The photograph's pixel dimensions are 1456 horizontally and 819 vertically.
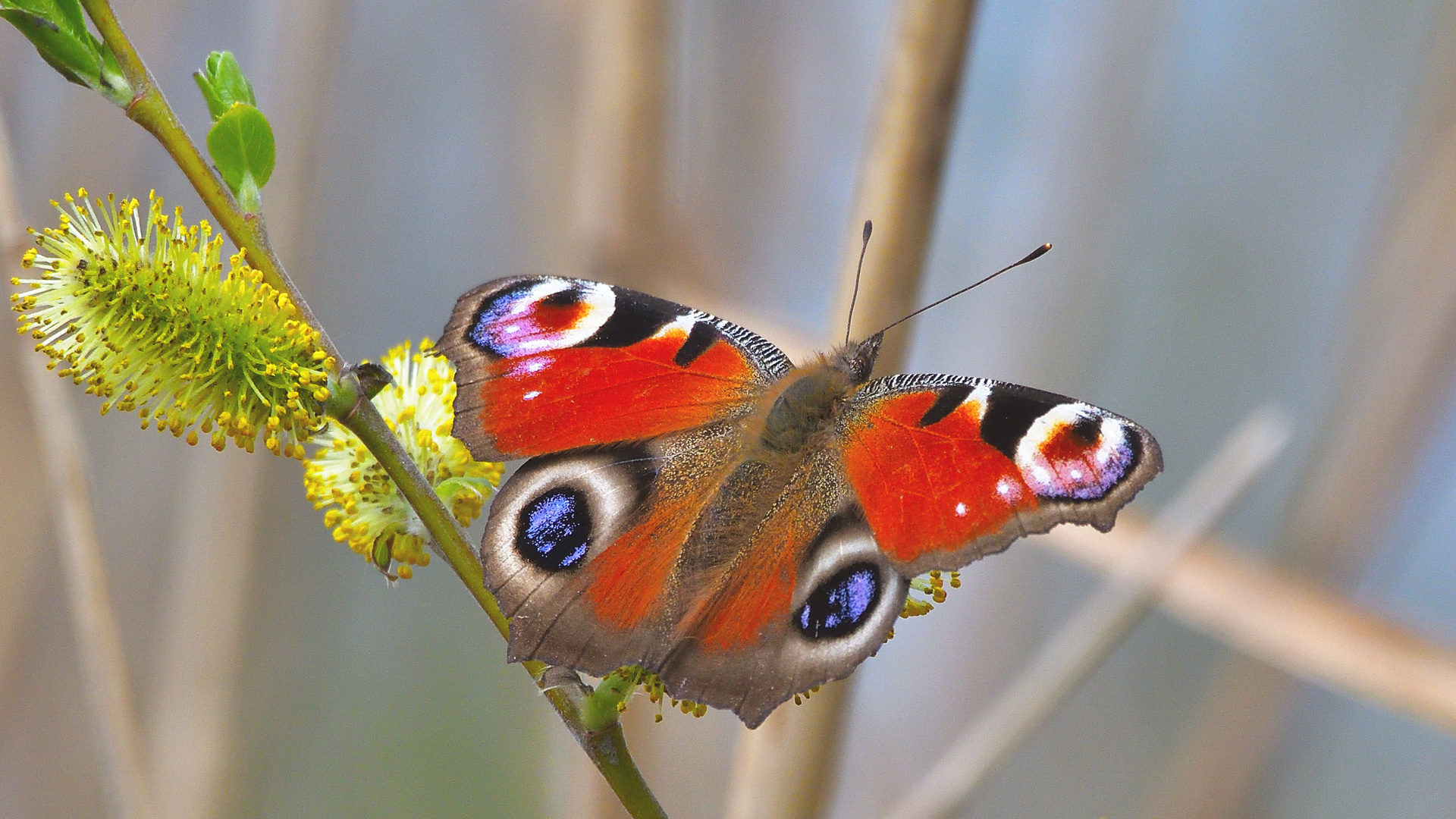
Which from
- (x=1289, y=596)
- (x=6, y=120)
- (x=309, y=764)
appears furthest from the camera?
(x=309, y=764)

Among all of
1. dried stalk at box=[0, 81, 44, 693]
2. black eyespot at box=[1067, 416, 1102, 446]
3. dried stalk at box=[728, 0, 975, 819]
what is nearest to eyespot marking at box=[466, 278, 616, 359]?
dried stalk at box=[728, 0, 975, 819]

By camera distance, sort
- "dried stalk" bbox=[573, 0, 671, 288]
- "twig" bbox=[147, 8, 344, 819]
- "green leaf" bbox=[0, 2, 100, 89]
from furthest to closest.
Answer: "twig" bbox=[147, 8, 344, 819]
"dried stalk" bbox=[573, 0, 671, 288]
"green leaf" bbox=[0, 2, 100, 89]

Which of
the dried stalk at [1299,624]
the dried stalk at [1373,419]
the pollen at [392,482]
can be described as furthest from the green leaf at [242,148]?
the dried stalk at [1373,419]

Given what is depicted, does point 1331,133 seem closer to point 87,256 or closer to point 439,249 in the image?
point 439,249

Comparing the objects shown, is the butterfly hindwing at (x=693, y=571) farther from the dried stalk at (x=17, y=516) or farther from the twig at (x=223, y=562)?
the dried stalk at (x=17, y=516)

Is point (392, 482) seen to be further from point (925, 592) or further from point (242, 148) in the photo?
point (925, 592)

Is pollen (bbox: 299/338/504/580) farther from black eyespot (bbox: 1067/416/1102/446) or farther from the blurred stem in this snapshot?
black eyespot (bbox: 1067/416/1102/446)

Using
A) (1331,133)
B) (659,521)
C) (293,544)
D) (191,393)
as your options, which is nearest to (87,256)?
(191,393)
